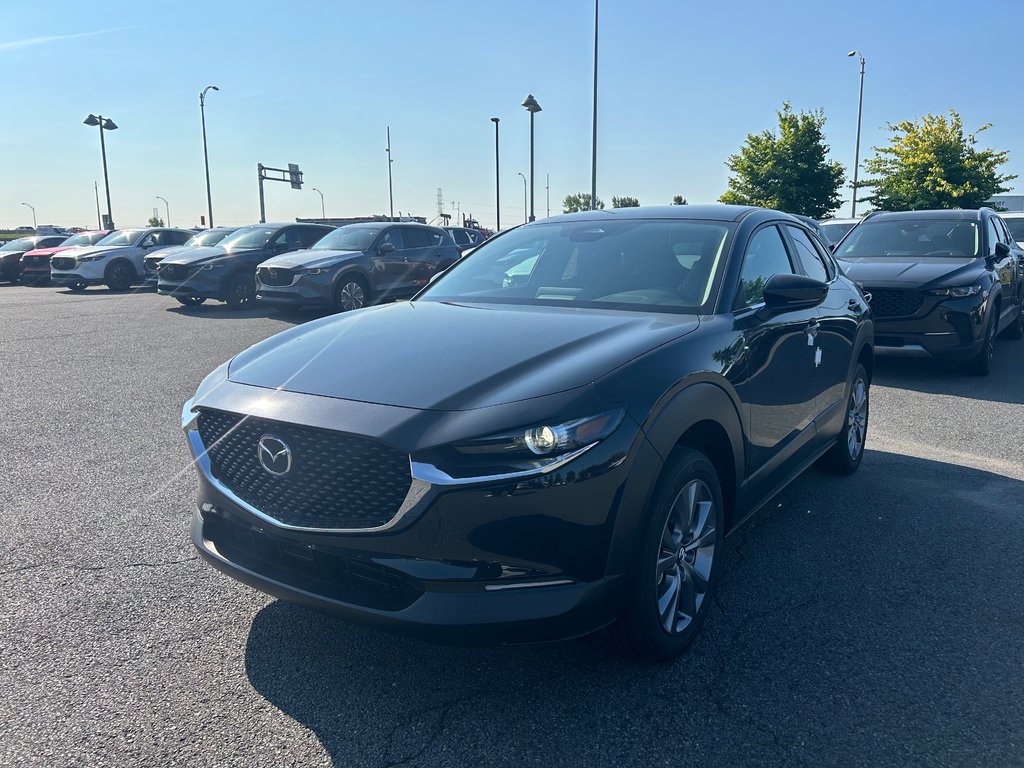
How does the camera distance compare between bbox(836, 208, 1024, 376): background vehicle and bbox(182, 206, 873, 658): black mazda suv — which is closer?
bbox(182, 206, 873, 658): black mazda suv

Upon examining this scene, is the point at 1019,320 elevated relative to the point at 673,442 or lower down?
lower down

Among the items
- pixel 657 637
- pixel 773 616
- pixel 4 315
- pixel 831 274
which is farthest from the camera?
pixel 4 315

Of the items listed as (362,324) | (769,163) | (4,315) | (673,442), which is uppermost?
(769,163)

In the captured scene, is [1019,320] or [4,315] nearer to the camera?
[1019,320]

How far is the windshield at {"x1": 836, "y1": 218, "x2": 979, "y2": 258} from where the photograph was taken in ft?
30.8

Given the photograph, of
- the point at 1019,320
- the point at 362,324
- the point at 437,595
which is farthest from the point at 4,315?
the point at 1019,320

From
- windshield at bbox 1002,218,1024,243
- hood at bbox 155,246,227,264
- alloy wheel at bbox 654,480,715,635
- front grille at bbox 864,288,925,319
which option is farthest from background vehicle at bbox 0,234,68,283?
alloy wheel at bbox 654,480,715,635

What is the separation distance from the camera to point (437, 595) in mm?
2424

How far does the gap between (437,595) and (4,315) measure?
15745 mm

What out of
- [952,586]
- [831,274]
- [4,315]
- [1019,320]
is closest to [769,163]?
[1019,320]

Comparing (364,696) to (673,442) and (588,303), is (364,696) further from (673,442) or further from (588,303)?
(588,303)

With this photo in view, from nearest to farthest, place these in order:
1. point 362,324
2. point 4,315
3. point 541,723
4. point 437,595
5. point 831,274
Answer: point 437,595 < point 541,723 < point 362,324 < point 831,274 < point 4,315

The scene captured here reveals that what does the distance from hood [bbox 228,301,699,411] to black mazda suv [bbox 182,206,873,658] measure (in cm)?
1

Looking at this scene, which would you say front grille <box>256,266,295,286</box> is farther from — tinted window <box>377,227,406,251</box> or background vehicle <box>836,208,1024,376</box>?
background vehicle <box>836,208,1024,376</box>
